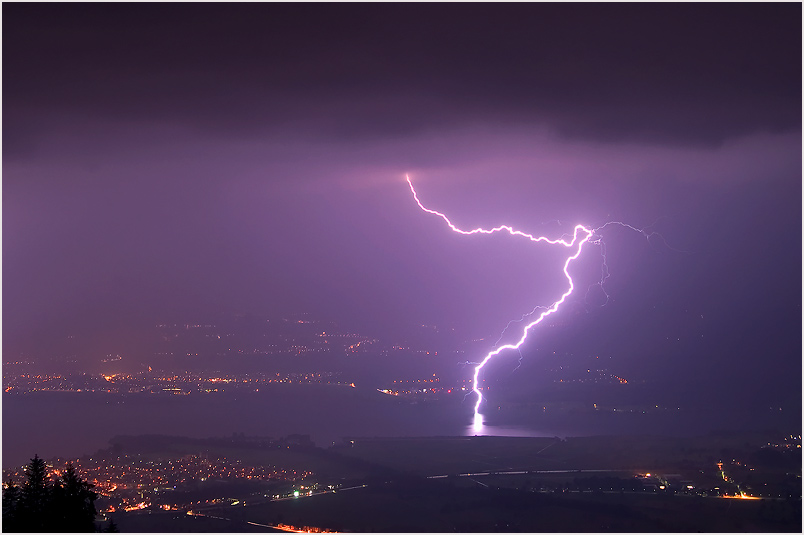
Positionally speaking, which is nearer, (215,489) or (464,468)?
(215,489)

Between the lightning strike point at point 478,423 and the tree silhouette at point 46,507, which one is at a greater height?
the tree silhouette at point 46,507

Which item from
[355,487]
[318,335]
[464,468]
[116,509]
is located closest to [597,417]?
[464,468]

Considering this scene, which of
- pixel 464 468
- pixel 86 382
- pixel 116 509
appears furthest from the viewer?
pixel 86 382

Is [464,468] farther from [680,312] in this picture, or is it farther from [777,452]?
[680,312]

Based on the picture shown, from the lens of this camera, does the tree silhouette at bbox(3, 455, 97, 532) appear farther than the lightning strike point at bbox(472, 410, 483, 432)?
No

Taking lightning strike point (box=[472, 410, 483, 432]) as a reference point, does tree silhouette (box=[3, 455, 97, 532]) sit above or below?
above

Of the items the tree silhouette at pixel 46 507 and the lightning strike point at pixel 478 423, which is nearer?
the tree silhouette at pixel 46 507

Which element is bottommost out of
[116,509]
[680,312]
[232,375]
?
[116,509]

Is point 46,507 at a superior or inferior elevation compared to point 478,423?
superior
